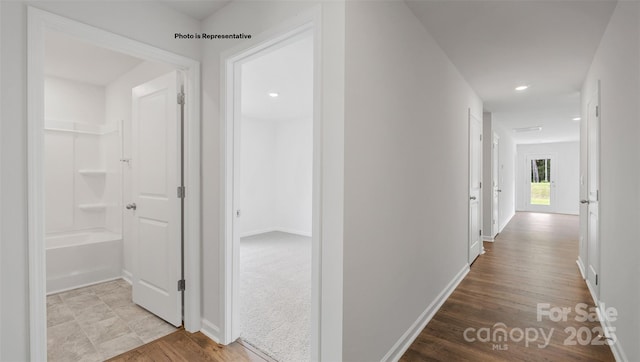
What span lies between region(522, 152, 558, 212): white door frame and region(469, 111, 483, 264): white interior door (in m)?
8.09

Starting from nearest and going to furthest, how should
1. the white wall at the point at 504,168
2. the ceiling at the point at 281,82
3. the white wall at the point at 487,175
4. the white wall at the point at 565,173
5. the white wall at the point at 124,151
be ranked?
the ceiling at the point at 281,82 → the white wall at the point at 124,151 → the white wall at the point at 487,175 → the white wall at the point at 504,168 → the white wall at the point at 565,173

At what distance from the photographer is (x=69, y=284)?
3277mm

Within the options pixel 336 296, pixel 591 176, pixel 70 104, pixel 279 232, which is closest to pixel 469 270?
pixel 591 176

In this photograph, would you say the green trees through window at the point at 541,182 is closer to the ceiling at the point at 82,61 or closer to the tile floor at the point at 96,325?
the tile floor at the point at 96,325

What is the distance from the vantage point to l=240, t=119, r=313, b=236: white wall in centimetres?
636

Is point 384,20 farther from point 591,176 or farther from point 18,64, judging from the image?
point 591,176

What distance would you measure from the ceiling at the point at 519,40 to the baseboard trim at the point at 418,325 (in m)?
2.43

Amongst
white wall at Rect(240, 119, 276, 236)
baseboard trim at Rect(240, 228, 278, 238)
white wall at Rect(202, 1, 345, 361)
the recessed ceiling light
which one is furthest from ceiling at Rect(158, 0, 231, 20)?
the recessed ceiling light

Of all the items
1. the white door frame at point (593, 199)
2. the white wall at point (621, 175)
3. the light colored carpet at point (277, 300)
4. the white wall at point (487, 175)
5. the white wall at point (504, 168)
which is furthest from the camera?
the white wall at point (504, 168)

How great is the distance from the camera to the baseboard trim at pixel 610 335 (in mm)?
1905

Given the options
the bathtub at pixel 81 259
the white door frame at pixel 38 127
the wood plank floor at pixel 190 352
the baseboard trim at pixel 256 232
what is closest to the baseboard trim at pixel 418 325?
the wood plank floor at pixel 190 352

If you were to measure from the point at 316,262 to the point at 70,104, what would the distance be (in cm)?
425

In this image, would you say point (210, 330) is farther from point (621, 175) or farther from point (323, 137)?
point (621, 175)

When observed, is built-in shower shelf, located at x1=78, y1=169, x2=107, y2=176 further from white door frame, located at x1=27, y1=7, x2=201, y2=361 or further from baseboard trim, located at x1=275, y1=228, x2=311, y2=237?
baseboard trim, located at x1=275, y1=228, x2=311, y2=237
